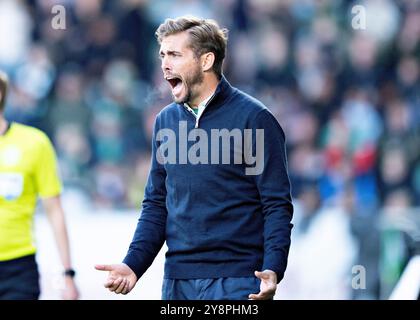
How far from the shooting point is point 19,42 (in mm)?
10898

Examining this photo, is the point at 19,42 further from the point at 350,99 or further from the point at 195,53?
the point at 195,53

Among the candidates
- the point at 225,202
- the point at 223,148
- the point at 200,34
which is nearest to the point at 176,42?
the point at 200,34

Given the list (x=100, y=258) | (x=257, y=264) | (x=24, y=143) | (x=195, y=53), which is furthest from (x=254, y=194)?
(x=100, y=258)

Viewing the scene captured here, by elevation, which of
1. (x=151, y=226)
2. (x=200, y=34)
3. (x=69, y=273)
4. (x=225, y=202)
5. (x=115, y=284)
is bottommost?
(x=69, y=273)

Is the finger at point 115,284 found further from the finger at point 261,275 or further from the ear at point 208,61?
the ear at point 208,61

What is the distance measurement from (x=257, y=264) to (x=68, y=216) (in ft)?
15.7

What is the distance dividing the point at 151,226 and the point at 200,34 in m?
0.82

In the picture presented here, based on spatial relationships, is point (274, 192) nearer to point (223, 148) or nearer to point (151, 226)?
point (223, 148)

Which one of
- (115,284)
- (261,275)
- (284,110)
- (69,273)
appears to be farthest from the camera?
(284,110)

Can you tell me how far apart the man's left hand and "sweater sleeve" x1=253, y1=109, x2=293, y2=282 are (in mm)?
83

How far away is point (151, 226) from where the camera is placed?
16.1ft

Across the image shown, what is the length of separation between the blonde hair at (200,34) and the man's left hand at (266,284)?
3.01 ft
